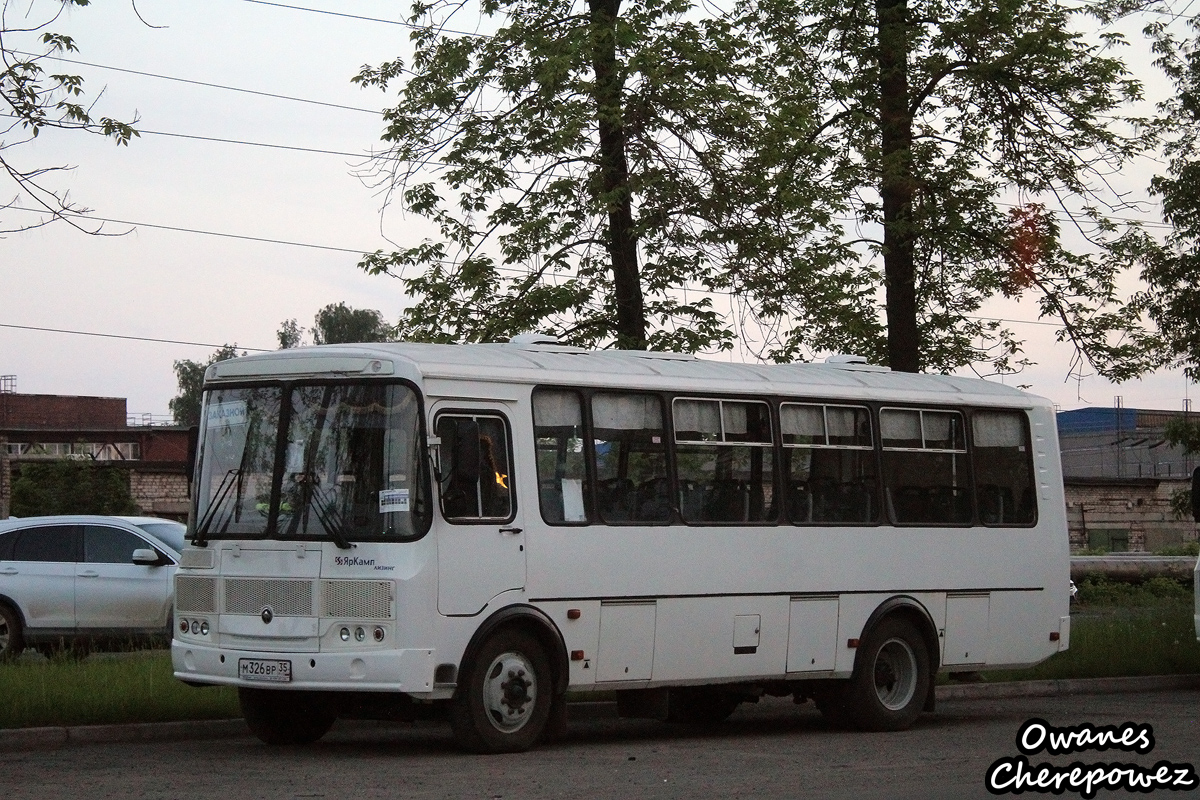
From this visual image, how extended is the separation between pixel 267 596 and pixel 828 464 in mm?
5309

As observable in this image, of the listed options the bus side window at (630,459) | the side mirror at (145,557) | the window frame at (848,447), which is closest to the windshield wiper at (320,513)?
the bus side window at (630,459)

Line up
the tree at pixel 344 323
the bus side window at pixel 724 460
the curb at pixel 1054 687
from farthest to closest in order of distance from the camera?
the tree at pixel 344 323
the curb at pixel 1054 687
the bus side window at pixel 724 460

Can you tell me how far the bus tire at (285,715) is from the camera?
42.2 feet

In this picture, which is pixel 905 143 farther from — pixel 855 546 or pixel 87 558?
pixel 87 558

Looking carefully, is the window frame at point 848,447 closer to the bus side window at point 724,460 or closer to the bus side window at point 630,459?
the bus side window at point 724,460

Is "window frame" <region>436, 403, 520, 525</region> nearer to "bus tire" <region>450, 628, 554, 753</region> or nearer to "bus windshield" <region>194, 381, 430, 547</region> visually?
"bus windshield" <region>194, 381, 430, 547</region>

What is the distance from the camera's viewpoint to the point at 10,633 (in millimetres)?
20609

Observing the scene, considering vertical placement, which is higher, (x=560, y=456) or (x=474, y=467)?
(x=560, y=456)

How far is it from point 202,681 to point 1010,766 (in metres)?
5.63

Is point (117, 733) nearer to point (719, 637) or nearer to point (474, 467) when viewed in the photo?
point (474, 467)

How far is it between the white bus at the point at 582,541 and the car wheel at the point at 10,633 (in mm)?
8698

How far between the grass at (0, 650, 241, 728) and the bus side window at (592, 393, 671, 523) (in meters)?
3.65

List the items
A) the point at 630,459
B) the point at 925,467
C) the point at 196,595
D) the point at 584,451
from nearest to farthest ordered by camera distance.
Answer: the point at 196,595, the point at 584,451, the point at 630,459, the point at 925,467

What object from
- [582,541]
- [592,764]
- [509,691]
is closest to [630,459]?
[582,541]
